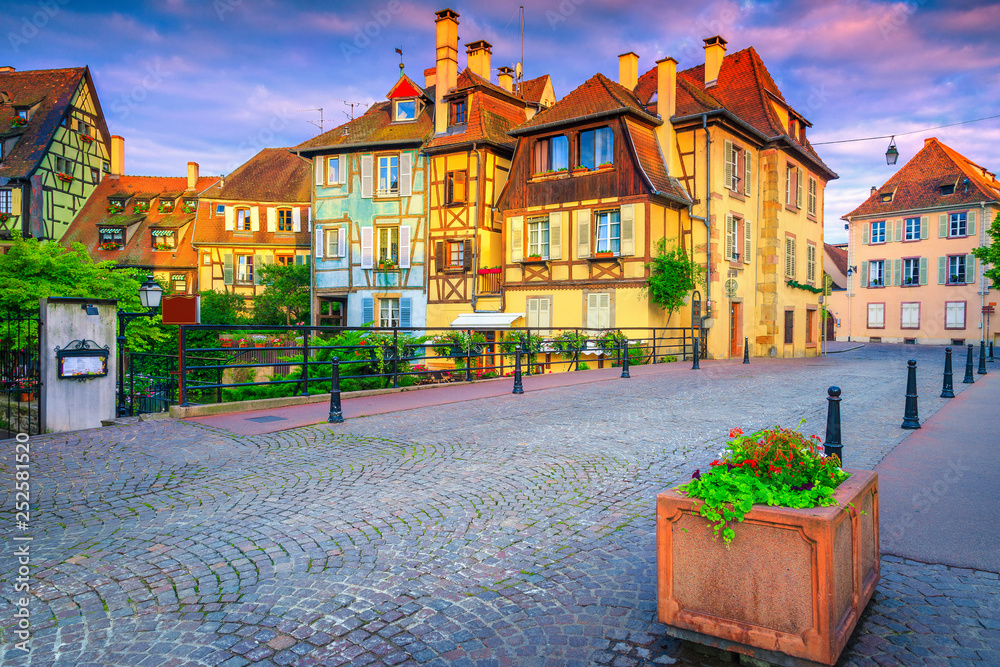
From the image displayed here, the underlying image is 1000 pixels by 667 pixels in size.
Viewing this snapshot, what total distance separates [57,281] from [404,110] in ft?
52.4

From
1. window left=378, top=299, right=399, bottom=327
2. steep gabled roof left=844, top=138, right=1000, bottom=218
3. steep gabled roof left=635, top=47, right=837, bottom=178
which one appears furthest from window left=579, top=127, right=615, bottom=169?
steep gabled roof left=844, top=138, right=1000, bottom=218

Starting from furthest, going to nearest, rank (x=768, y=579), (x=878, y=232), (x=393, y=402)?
(x=878, y=232)
(x=393, y=402)
(x=768, y=579)

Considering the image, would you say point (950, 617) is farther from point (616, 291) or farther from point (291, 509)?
point (616, 291)

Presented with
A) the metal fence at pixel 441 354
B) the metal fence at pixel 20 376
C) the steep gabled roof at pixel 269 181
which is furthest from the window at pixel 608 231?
the steep gabled roof at pixel 269 181

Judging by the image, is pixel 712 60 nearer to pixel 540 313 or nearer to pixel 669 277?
pixel 669 277

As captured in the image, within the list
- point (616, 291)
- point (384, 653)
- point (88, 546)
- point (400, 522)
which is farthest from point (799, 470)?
point (616, 291)

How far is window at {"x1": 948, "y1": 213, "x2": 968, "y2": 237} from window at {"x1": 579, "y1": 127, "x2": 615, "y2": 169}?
2960cm

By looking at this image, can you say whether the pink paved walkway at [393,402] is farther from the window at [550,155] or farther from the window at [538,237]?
the window at [550,155]

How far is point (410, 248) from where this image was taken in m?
29.2

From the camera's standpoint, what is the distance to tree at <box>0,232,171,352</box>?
→ 68.8ft

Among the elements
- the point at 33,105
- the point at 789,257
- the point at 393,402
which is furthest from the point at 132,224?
the point at 789,257

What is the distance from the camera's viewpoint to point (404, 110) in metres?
30.8

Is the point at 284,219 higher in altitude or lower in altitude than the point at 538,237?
higher

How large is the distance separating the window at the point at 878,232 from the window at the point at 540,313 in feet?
100
